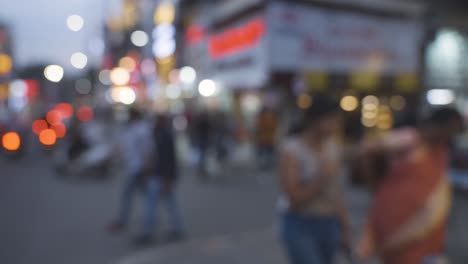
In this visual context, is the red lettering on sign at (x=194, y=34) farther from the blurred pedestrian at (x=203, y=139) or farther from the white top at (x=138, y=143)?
the white top at (x=138, y=143)

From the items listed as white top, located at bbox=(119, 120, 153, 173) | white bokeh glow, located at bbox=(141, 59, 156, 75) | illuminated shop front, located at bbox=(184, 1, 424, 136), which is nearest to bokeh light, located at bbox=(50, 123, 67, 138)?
illuminated shop front, located at bbox=(184, 1, 424, 136)

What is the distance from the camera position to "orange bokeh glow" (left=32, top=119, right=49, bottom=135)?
66.6 feet

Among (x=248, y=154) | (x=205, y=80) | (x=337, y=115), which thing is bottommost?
(x=248, y=154)

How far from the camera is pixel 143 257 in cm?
622

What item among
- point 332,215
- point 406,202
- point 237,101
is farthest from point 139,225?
point 237,101

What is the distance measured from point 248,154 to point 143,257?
Answer: 1180 centimetres

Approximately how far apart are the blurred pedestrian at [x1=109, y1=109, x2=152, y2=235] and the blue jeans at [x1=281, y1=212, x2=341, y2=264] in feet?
13.8

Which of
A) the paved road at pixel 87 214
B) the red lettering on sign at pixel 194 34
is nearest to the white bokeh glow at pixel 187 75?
the red lettering on sign at pixel 194 34

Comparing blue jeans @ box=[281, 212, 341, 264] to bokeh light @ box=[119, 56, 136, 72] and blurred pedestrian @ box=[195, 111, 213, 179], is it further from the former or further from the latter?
bokeh light @ box=[119, 56, 136, 72]

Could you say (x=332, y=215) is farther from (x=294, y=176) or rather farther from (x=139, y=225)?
(x=139, y=225)

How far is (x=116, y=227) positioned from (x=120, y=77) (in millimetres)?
40667

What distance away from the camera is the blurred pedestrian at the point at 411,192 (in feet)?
9.55

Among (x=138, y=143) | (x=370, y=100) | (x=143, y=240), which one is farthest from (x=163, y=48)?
(x=143, y=240)

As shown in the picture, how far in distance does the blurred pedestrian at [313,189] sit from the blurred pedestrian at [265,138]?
37.9 feet
